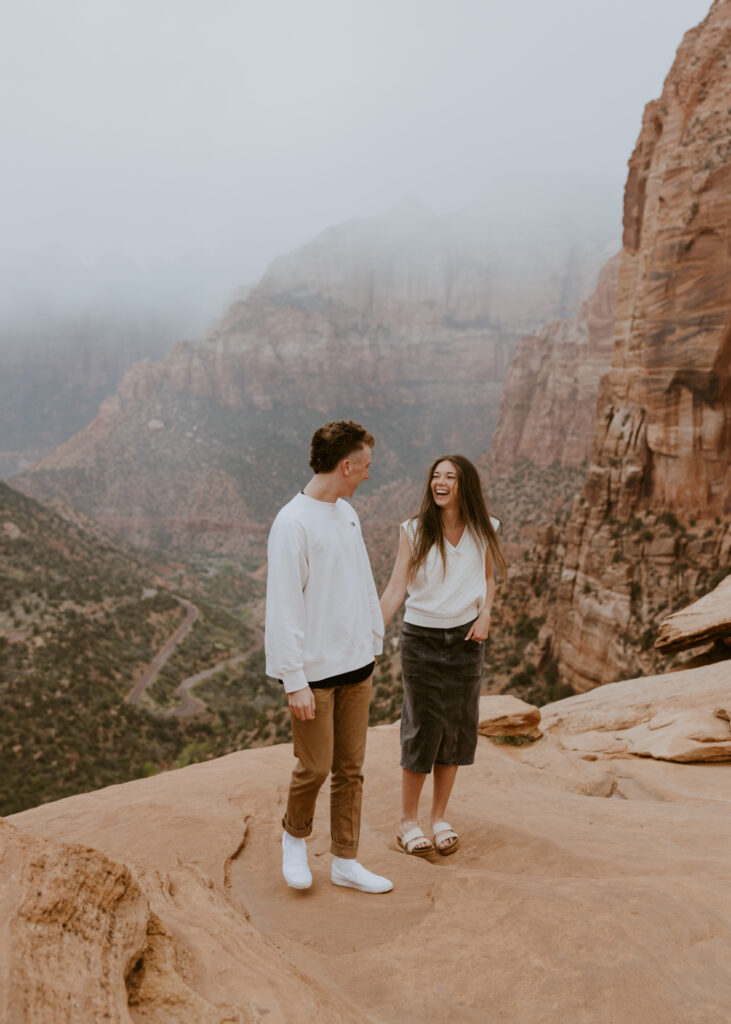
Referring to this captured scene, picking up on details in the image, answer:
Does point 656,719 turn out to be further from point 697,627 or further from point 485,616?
point 485,616

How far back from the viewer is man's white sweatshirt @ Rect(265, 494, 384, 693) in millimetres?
3553

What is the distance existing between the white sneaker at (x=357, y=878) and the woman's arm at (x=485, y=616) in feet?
5.07

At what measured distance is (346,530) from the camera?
12.6ft

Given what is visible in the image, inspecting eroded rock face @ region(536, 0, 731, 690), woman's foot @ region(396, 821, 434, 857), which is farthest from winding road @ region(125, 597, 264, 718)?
woman's foot @ region(396, 821, 434, 857)

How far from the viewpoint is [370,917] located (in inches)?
143

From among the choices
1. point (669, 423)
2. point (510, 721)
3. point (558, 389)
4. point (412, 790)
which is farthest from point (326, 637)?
point (558, 389)

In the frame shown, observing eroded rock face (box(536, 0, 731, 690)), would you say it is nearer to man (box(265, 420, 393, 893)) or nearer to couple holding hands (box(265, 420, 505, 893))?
couple holding hands (box(265, 420, 505, 893))

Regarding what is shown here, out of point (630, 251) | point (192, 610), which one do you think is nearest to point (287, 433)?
point (192, 610)

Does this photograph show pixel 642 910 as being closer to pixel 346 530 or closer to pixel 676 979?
pixel 676 979

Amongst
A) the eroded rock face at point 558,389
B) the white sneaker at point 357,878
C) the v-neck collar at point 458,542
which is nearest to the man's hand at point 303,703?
the white sneaker at point 357,878

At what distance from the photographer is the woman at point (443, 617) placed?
4.44 meters

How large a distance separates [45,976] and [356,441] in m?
2.71

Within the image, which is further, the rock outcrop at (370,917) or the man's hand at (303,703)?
the man's hand at (303,703)

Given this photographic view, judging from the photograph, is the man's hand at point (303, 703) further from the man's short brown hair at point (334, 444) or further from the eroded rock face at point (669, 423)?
the eroded rock face at point (669, 423)
